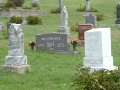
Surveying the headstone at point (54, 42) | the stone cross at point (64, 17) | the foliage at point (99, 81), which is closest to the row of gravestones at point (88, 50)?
the foliage at point (99, 81)

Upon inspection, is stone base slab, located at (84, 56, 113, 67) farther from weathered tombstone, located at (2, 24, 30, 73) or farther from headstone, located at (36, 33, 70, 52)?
headstone, located at (36, 33, 70, 52)

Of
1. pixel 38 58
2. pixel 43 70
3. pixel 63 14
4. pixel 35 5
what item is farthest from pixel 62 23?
pixel 35 5

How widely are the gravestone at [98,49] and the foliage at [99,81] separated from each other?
3.41m

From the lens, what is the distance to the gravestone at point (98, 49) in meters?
11.4

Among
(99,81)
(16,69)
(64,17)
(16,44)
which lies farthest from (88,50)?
(64,17)

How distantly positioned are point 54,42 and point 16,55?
584 centimetres

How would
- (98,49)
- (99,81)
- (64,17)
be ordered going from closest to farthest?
(99,81), (98,49), (64,17)

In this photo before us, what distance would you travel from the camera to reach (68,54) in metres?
18.0

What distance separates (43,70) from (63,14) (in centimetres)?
1431

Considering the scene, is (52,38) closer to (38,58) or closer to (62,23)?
(38,58)

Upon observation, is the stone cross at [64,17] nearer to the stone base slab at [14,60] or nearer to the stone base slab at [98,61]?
the stone base slab at [14,60]

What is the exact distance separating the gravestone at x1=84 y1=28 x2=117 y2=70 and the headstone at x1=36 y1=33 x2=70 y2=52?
22.5 ft

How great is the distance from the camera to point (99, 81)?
25.4 feet

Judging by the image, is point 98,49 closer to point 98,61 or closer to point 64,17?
point 98,61
